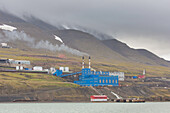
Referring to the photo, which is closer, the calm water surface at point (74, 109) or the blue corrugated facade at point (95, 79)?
the calm water surface at point (74, 109)

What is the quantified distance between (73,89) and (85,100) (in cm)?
714

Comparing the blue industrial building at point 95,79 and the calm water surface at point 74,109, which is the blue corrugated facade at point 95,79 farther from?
the calm water surface at point 74,109

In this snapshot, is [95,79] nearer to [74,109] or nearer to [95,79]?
[95,79]

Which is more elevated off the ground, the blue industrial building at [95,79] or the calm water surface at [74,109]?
the blue industrial building at [95,79]

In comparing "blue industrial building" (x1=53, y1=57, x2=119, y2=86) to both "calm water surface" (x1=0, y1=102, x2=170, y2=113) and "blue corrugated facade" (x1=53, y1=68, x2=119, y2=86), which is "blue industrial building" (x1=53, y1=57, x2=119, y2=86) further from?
"calm water surface" (x1=0, y1=102, x2=170, y2=113)

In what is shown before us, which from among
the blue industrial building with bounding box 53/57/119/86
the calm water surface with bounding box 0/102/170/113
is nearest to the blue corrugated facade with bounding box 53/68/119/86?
the blue industrial building with bounding box 53/57/119/86

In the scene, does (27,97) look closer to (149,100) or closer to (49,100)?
(49,100)

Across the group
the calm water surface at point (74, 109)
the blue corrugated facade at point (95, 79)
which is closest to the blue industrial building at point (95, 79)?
the blue corrugated facade at point (95, 79)

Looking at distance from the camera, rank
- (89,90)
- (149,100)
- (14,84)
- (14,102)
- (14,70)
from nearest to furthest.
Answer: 1. (14,102)
2. (14,84)
3. (89,90)
4. (149,100)
5. (14,70)

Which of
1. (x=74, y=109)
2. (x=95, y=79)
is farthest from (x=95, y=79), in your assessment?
(x=74, y=109)

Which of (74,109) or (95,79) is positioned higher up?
(95,79)

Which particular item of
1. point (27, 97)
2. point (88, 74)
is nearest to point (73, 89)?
point (27, 97)

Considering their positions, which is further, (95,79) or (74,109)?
(95,79)

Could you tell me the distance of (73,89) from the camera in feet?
474
